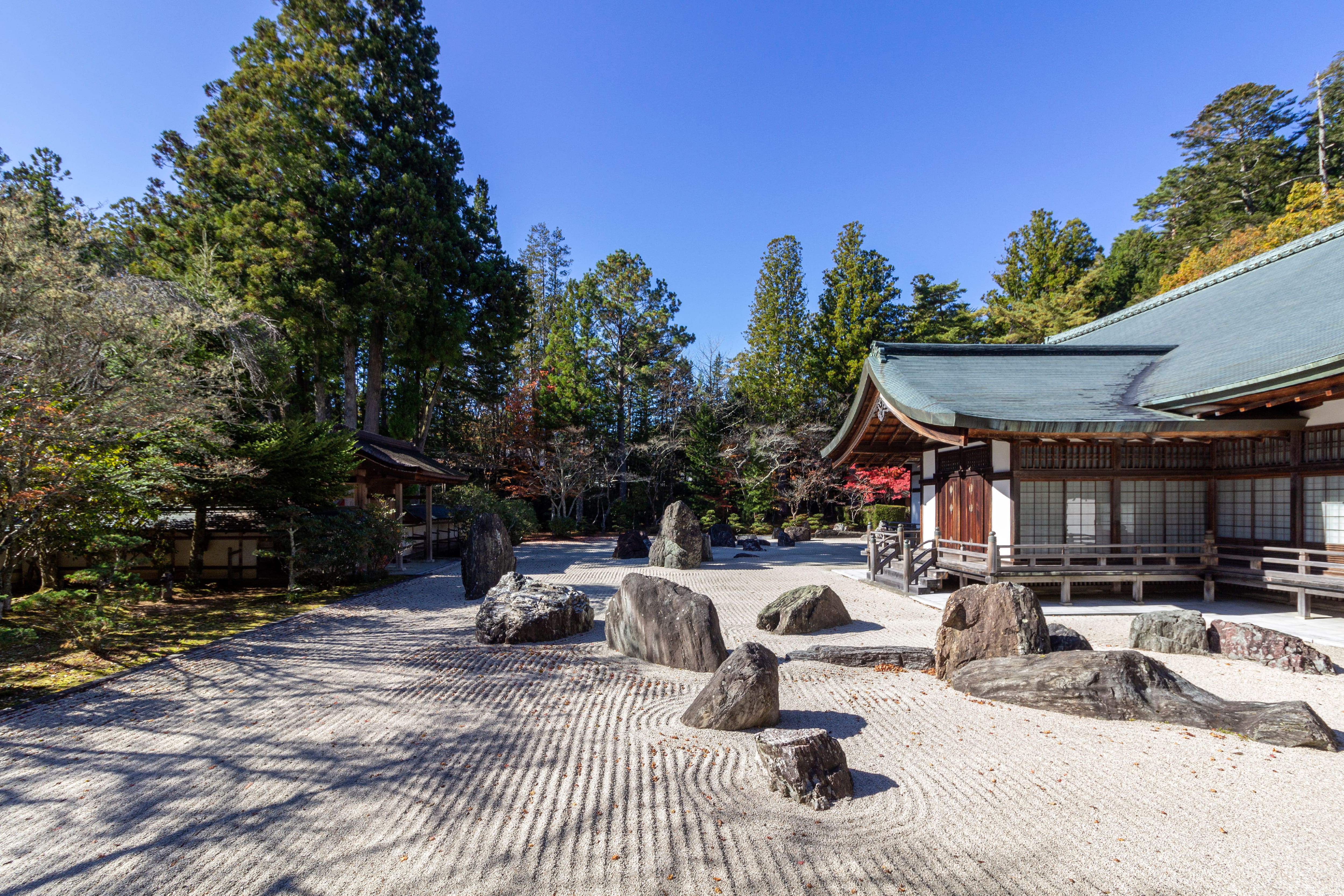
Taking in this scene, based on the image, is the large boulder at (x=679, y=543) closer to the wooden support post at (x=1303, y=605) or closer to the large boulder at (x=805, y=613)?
the large boulder at (x=805, y=613)

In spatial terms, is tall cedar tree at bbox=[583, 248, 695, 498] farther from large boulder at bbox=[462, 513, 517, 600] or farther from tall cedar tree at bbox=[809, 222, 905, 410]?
large boulder at bbox=[462, 513, 517, 600]

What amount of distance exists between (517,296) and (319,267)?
20.6 feet

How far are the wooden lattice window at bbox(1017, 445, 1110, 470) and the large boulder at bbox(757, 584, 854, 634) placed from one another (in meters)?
4.24

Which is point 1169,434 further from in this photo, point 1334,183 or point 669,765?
point 1334,183

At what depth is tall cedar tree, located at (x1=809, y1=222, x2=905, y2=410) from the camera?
26.7 metres

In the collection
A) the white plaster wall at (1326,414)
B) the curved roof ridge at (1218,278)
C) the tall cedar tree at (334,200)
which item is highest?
the tall cedar tree at (334,200)

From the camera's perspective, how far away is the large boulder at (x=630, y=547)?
1703 cm

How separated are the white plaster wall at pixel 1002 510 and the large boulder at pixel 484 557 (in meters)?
8.74

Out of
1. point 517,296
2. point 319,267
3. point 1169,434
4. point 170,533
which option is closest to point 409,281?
point 319,267

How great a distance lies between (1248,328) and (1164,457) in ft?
9.69

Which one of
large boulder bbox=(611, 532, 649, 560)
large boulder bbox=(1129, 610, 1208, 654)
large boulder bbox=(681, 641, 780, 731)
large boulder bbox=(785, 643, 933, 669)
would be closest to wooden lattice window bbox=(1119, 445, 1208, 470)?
large boulder bbox=(1129, 610, 1208, 654)

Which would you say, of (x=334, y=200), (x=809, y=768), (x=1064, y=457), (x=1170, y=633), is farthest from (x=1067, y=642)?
(x=334, y=200)

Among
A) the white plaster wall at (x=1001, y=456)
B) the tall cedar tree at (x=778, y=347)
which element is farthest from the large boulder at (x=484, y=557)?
the tall cedar tree at (x=778, y=347)

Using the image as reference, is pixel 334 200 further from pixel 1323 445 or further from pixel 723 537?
pixel 1323 445
